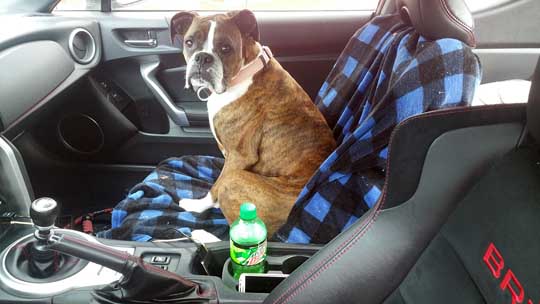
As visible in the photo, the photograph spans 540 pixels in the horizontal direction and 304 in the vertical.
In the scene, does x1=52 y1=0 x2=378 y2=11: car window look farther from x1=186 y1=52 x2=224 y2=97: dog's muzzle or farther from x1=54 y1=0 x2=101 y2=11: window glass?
x1=186 y1=52 x2=224 y2=97: dog's muzzle

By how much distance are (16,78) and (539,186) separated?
1712 millimetres

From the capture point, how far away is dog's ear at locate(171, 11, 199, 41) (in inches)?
86.6

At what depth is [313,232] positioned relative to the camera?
66.4 inches

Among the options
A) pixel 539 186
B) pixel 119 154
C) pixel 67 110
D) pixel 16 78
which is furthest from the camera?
pixel 119 154

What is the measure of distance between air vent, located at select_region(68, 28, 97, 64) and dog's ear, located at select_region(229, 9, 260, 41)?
2.39 ft

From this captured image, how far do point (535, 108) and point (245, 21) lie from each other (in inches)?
56.4

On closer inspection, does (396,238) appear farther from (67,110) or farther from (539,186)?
(67,110)

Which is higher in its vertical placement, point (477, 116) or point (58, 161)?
point (477, 116)

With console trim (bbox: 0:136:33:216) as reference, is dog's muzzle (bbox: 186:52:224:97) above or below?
above

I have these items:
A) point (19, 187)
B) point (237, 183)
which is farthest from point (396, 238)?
point (19, 187)

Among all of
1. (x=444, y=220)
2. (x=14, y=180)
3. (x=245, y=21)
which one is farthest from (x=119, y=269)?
(x=245, y=21)

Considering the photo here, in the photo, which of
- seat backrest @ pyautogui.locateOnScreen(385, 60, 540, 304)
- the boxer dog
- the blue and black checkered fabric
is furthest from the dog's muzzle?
seat backrest @ pyautogui.locateOnScreen(385, 60, 540, 304)

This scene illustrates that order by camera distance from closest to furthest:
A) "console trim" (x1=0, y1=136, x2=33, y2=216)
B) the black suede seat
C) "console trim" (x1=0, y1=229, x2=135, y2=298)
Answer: the black suede seat → "console trim" (x1=0, y1=229, x2=135, y2=298) → "console trim" (x1=0, y1=136, x2=33, y2=216)

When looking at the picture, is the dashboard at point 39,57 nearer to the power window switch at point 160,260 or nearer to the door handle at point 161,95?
the door handle at point 161,95
